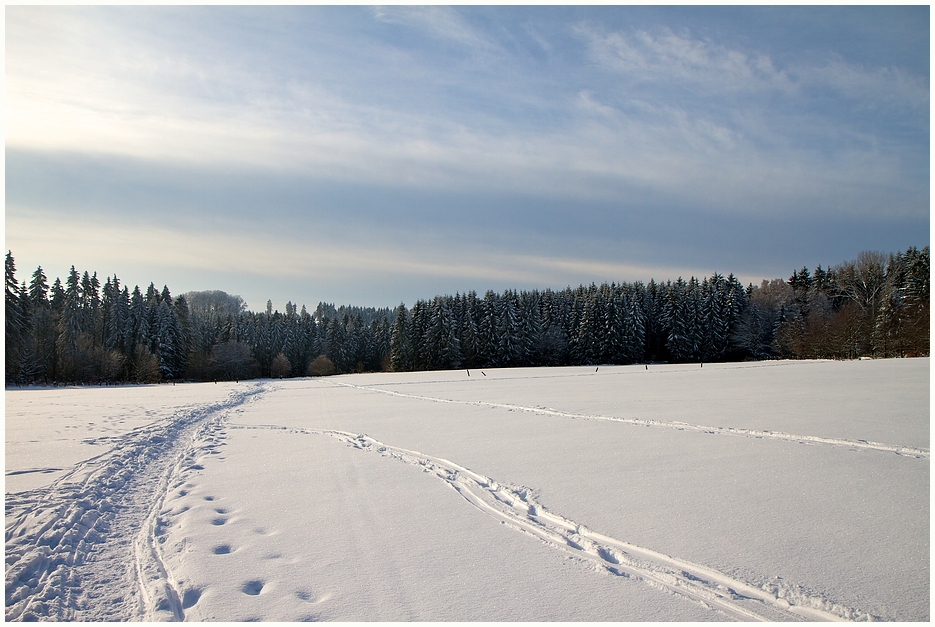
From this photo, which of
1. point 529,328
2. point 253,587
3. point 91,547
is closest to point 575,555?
point 253,587

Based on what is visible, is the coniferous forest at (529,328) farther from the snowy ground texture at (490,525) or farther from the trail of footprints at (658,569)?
the trail of footprints at (658,569)

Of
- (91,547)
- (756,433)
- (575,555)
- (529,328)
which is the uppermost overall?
(529,328)

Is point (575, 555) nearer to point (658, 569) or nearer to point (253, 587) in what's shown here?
point (658, 569)

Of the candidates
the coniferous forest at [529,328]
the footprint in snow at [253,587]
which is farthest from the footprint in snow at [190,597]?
the coniferous forest at [529,328]

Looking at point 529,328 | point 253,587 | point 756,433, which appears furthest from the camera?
point 529,328

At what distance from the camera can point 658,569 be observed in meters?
4.06

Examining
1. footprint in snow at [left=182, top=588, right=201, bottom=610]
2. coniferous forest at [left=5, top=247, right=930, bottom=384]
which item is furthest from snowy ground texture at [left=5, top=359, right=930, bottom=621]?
coniferous forest at [left=5, top=247, right=930, bottom=384]

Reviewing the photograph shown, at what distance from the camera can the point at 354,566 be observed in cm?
431

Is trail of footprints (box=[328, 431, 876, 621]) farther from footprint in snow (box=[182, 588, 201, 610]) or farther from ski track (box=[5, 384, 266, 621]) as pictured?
ski track (box=[5, 384, 266, 621])

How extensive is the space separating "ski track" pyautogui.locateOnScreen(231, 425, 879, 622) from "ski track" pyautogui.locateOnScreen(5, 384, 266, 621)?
3.39 m

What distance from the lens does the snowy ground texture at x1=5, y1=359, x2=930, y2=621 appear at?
12.2 ft

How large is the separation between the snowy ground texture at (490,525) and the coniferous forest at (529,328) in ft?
157

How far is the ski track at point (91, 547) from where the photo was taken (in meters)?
3.87

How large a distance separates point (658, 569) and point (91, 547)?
224 inches
